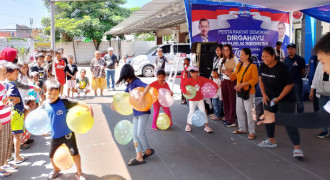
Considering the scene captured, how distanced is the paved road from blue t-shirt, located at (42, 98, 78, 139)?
68 cm

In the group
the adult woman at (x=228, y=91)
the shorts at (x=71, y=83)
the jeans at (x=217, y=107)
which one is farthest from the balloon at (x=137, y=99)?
the shorts at (x=71, y=83)

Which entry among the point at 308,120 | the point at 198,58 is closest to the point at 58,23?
the point at 198,58

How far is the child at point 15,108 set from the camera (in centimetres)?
343

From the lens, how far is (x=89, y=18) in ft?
84.7

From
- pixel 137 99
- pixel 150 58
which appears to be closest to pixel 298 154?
pixel 137 99

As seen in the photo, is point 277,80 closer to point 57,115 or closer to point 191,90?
point 191,90

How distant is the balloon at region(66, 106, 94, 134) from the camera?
2.79 metres

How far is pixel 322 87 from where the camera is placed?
14.4ft

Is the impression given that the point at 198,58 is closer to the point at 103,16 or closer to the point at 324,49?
the point at 324,49

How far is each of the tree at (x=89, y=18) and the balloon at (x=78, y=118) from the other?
2427 centimetres

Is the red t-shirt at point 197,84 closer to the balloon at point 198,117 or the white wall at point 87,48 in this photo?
the balloon at point 198,117

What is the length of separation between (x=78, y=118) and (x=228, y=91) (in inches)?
135

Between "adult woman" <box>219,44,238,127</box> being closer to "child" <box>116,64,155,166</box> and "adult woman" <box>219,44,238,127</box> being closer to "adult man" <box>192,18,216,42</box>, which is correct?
"adult man" <box>192,18,216,42</box>

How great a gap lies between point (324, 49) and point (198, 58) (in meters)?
5.01
